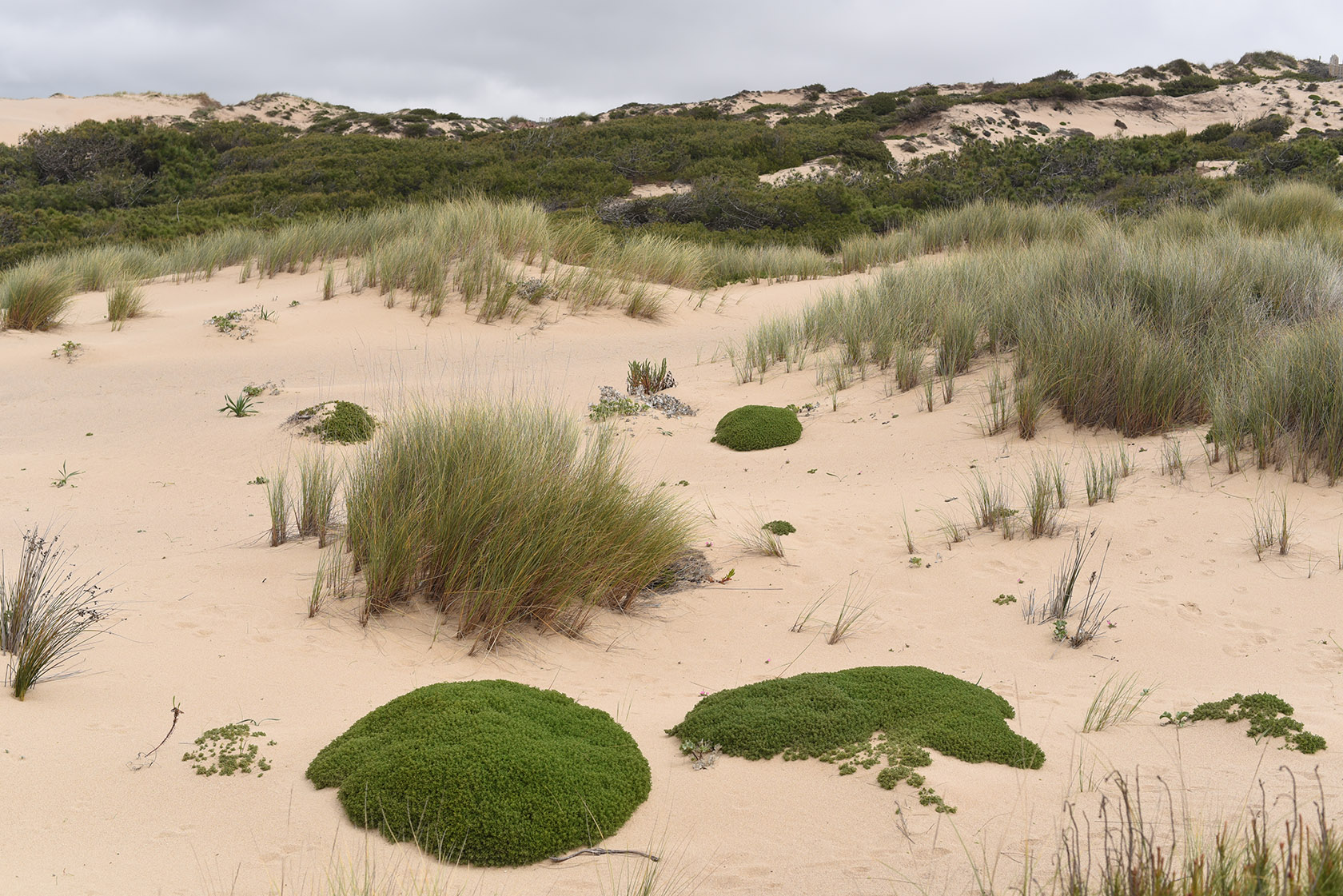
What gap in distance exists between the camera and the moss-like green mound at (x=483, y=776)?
8.87 feet

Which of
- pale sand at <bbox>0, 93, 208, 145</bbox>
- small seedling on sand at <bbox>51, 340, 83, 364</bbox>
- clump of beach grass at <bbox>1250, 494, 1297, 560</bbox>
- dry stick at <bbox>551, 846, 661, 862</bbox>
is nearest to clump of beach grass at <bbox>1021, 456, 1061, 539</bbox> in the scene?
clump of beach grass at <bbox>1250, 494, 1297, 560</bbox>

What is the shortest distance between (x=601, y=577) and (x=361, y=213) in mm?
18097

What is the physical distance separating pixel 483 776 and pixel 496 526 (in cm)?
192

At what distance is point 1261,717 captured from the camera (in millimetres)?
3258

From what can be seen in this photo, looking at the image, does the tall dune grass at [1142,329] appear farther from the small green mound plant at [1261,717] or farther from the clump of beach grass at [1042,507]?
the small green mound plant at [1261,717]

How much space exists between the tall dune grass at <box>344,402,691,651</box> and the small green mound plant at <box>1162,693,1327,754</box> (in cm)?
270

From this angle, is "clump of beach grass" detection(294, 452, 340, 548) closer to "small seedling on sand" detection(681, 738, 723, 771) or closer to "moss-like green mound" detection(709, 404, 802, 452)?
"small seedling on sand" detection(681, 738, 723, 771)

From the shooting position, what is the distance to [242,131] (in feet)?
112

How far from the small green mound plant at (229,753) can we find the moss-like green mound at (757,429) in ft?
18.3

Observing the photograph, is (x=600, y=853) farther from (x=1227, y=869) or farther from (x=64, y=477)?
(x=64, y=477)

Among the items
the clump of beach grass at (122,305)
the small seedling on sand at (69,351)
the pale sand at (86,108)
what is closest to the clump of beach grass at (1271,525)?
the small seedling on sand at (69,351)

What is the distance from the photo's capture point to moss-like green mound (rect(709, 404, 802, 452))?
327 inches

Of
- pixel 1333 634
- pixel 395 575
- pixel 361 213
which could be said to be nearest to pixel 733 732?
pixel 395 575

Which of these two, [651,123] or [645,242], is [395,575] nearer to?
[645,242]
